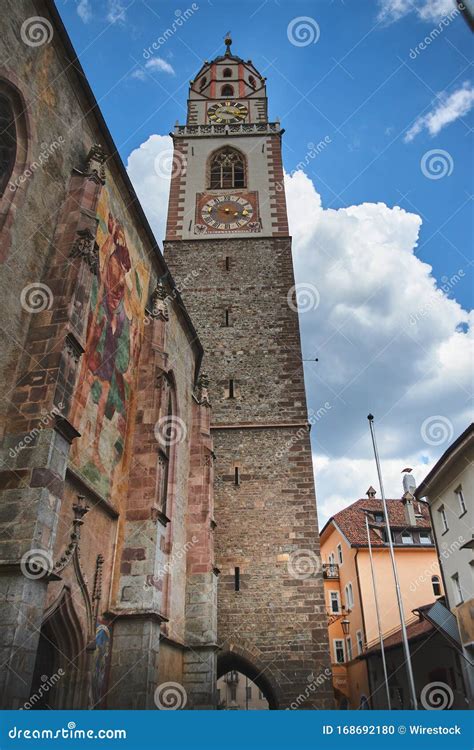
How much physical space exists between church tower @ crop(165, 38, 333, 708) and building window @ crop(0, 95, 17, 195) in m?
10.8

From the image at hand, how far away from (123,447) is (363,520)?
23.8m

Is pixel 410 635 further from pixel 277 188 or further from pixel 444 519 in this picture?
pixel 277 188

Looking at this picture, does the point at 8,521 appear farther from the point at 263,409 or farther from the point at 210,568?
the point at 263,409

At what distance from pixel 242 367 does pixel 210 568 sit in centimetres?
765

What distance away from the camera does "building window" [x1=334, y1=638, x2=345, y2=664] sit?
30652 mm

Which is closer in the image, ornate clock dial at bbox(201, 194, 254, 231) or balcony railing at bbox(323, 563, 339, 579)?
ornate clock dial at bbox(201, 194, 254, 231)

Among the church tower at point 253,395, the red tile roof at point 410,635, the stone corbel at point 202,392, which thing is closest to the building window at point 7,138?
the stone corbel at point 202,392

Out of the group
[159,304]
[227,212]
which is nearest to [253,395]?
[159,304]

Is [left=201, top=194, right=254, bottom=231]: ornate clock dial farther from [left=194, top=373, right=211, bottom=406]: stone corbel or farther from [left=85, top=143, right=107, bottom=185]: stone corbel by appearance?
[left=85, top=143, right=107, bottom=185]: stone corbel

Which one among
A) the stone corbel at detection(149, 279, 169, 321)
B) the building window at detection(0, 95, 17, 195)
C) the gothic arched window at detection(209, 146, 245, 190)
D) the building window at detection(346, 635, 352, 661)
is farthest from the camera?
the building window at detection(346, 635, 352, 661)

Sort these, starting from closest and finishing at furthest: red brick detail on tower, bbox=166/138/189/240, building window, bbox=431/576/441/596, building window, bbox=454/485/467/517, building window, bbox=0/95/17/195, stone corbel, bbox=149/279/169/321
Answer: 1. building window, bbox=0/95/17/195
2. stone corbel, bbox=149/279/169/321
3. building window, bbox=454/485/467/517
4. red brick detail on tower, bbox=166/138/189/240
5. building window, bbox=431/576/441/596

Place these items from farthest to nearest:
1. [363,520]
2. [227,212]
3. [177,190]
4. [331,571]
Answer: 1. [331,571]
2. [363,520]
3. [177,190]
4. [227,212]

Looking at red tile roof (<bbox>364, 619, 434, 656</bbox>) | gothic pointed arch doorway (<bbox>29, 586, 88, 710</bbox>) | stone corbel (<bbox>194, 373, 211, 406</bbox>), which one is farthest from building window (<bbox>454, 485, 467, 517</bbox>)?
gothic pointed arch doorway (<bbox>29, 586, 88, 710</bbox>)

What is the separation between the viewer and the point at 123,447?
11078mm
